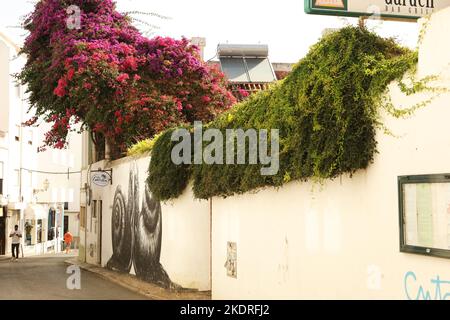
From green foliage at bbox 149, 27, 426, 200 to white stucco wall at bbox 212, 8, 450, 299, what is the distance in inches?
8.9

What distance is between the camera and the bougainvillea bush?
68.5ft

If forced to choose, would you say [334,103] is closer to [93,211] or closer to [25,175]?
[93,211]

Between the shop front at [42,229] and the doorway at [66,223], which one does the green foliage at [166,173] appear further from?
the doorway at [66,223]

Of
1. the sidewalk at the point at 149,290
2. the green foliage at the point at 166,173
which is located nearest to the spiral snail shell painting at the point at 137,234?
the sidewalk at the point at 149,290

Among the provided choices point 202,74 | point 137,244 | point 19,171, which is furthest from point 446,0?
point 19,171

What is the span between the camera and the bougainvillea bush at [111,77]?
20891 mm

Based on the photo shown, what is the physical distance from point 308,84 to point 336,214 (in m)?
1.76

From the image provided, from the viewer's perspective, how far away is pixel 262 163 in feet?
32.4

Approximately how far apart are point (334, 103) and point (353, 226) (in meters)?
1.56

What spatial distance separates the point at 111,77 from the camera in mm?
20938

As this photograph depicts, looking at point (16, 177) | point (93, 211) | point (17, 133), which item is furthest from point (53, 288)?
point (17, 133)

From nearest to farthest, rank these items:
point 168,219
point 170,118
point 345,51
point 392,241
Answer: point 392,241 → point 345,51 → point 168,219 → point 170,118

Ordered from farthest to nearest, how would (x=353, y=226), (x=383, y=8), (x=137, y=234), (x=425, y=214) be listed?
(x=137, y=234) < (x=353, y=226) < (x=383, y=8) < (x=425, y=214)
